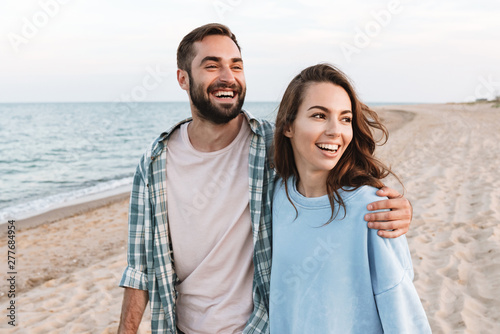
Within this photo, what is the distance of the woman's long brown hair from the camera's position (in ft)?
5.87

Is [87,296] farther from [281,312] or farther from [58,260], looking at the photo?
[281,312]

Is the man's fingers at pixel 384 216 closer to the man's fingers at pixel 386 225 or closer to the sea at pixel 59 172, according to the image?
the man's fingers at pixel 386 225

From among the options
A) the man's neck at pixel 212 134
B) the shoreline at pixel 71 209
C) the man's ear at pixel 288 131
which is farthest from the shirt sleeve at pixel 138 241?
the shoreline at pixel 71 209

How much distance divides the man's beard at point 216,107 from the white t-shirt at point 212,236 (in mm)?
136

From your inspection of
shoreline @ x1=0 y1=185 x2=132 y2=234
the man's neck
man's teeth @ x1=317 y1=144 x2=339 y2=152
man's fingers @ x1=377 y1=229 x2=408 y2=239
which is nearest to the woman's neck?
man's teeth @ x1=317 y1=144 x2=339 y2=152

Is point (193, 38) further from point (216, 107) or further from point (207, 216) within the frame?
point (207, 216)

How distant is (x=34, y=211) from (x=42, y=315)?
5789 millimetres

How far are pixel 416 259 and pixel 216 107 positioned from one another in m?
3.21

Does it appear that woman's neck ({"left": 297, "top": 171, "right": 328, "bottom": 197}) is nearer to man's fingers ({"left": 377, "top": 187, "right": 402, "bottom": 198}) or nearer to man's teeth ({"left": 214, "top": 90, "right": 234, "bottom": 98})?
man's fingers ({"left": 377, "top": 187, "right": 402, "bottom": 198})

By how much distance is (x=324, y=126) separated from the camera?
177 centimetres

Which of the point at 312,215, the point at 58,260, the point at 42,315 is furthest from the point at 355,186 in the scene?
the point at 58,260

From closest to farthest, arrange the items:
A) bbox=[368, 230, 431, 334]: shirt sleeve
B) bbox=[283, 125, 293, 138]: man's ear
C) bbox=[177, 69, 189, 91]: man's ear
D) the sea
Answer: bbox=[368, 230, 431, 334]: shirt sleeve < bbox=[283, 125, 293, 138]: man's ear < bbox=[177, 69, 189, 91]: man's ear < the sea

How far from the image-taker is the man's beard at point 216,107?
2.20 meters

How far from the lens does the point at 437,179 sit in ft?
25.7
